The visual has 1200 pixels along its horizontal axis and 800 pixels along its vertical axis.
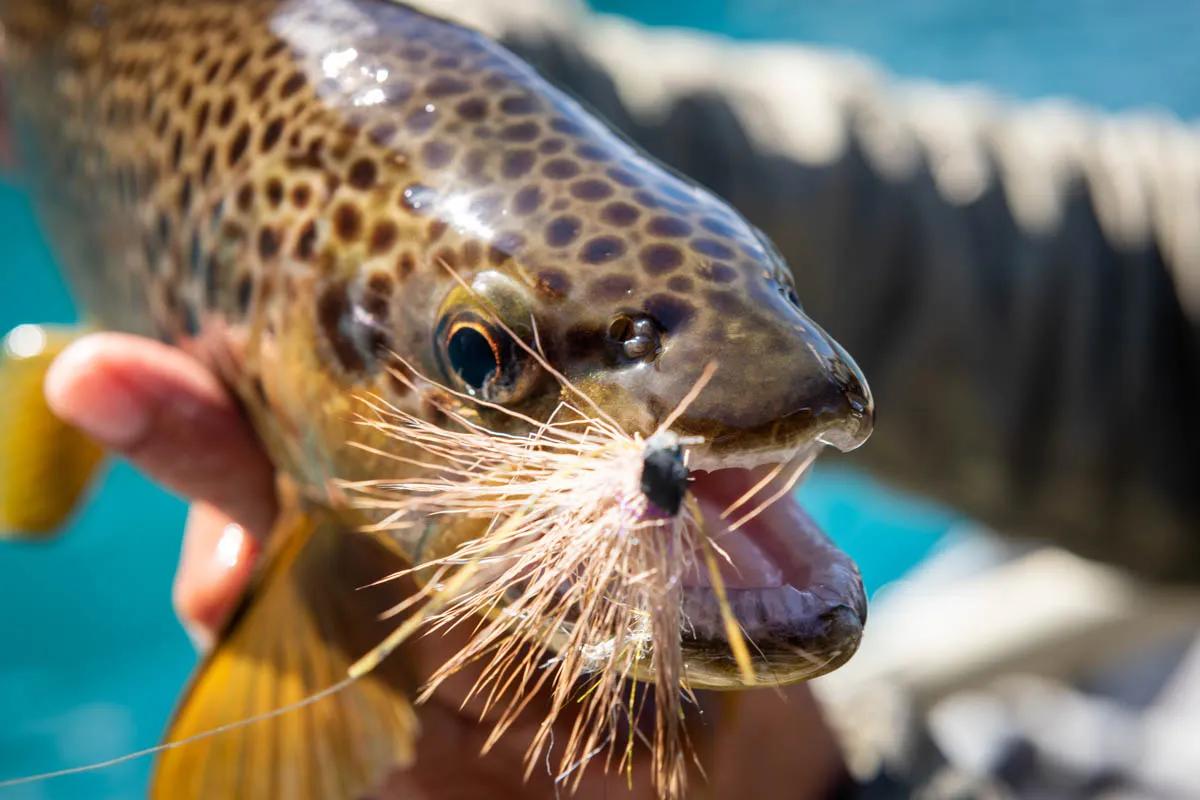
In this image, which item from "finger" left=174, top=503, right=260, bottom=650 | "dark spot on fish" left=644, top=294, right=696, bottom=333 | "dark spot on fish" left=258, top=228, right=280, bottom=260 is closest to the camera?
"dark spot on fish" left=644, top=294, right=696, bottom=333

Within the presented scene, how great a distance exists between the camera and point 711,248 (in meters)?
0.83

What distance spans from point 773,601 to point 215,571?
851 mm

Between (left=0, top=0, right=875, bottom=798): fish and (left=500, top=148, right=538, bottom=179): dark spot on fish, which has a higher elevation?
(left=500, top=148, right=538, bottom=179): dark spot on fish

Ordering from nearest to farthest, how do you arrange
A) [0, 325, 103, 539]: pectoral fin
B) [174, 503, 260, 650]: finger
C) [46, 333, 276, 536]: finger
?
[46, 333, 276, 536]: finger < [174, 503, 260, 650]: finger < [0, 325, 103, 539]: pectoral fin

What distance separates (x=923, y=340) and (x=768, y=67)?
0.68m

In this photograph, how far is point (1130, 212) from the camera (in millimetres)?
2145

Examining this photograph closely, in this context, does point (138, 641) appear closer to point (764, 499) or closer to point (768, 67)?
point (768, 67)

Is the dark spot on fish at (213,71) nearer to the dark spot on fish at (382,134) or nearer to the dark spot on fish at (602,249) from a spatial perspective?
the dark spot on fish at (382,134)

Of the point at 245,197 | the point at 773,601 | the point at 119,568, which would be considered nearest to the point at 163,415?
the point at 245,197

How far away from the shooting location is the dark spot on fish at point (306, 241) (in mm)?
1020

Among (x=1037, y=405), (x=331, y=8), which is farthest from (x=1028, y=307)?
(x=331, y=8)

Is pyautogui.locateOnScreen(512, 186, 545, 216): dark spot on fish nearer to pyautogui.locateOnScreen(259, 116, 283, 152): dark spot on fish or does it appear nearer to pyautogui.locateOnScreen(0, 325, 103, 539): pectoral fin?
pyautogui.locateOnScreen(259, 116, 283, 152): dark spot on fish

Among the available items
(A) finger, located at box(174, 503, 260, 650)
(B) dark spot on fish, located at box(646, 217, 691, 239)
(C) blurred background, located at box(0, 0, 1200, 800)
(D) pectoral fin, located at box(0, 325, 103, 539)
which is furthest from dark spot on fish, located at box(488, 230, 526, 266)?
(C) blurred background, located at box(0, 0, 1200, 800)

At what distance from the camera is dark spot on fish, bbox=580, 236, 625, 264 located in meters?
0.83
